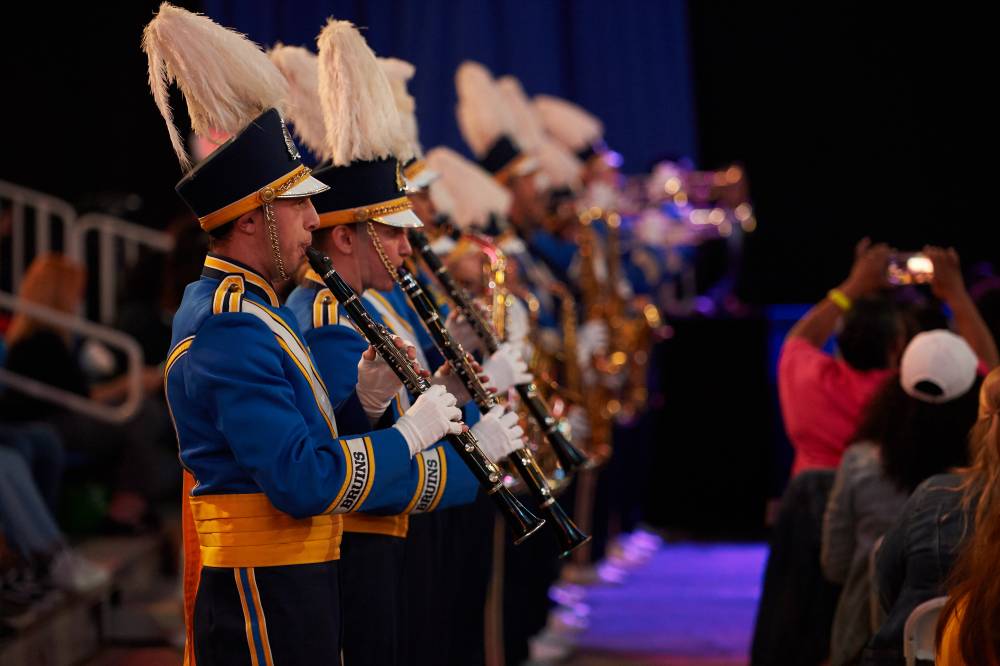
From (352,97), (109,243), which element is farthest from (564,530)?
(109,243)

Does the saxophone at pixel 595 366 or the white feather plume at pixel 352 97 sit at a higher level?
the white feather plume at pixel 352 97

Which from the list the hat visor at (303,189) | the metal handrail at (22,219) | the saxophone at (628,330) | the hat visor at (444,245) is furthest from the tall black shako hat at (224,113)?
the metal handrail at (22,219)

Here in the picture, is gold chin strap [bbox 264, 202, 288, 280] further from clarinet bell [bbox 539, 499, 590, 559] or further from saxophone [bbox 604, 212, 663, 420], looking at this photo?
saxophone [bbox 604, 212, 663, 420]

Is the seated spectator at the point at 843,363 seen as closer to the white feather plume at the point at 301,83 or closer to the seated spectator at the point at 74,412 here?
the white feather plume at the point at 301,83

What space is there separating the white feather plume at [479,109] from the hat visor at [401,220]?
284 cm

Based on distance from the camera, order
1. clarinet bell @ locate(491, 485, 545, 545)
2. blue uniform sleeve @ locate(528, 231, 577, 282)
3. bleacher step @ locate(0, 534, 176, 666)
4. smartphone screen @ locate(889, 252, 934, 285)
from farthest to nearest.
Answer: blue uniform sleeve @ locate(528, 231, 577, 282)
bleacher step @ locate(0, 534, 176, 666)
smartphone screen @ locate(889, 252, 934, 285)
clarinet bell @ locate(491, 485, 545, 545)

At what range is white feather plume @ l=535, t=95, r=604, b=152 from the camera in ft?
25.9

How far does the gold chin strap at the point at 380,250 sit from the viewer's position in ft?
10.5

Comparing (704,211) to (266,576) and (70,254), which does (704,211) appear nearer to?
(70,254)

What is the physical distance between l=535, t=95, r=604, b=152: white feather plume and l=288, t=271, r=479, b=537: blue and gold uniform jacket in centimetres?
479

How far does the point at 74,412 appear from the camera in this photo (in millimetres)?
6105

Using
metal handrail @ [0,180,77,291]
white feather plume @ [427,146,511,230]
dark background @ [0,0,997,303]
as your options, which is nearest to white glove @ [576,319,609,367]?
white feather plume @ [427,146,511,230]

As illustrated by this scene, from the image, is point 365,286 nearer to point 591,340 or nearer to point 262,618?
point 262,618

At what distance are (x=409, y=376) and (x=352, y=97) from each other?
0.75m
